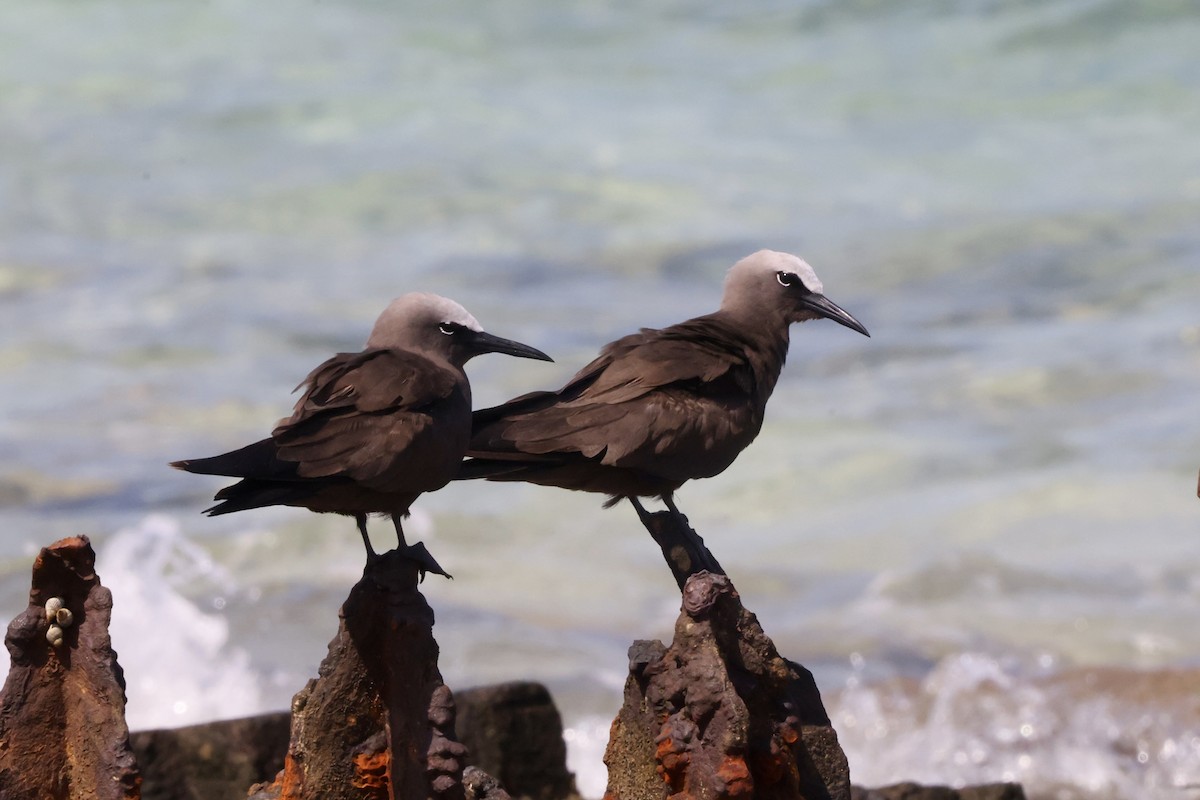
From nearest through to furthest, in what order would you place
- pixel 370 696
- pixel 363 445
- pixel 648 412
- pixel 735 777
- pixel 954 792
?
1. pixel 735 777
2. pixel 370 696
3. pixel 363 445
4. pixel 648 412
5. pixel 954 792

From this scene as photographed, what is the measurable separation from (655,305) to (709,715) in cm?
1679

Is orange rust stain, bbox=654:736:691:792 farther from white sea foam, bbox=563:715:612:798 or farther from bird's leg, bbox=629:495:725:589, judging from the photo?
white sea foam, bbox=563:715:612:798

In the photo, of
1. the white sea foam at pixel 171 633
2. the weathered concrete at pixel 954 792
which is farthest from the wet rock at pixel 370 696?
the white sea foam at pixel 171 633

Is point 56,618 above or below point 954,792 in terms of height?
above

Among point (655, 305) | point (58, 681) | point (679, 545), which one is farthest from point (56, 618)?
point (655, 305)

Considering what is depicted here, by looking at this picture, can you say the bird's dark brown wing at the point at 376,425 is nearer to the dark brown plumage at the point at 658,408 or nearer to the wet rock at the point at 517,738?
the dark brown plumage at the point at 658,408

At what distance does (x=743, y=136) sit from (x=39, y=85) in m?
11.4

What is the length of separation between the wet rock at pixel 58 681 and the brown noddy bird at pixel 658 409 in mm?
1508

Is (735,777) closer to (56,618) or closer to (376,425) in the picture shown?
A: (376,425)

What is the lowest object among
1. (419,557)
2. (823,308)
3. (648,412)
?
(419,557)

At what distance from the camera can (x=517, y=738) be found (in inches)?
310

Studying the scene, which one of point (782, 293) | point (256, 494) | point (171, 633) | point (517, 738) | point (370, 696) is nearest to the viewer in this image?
point (370, 696)

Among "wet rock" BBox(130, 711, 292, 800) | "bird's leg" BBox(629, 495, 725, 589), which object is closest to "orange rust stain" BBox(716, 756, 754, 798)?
"bird's leg" BBox(629, 495, 725, 589)

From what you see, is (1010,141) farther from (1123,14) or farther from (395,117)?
(395,117)
